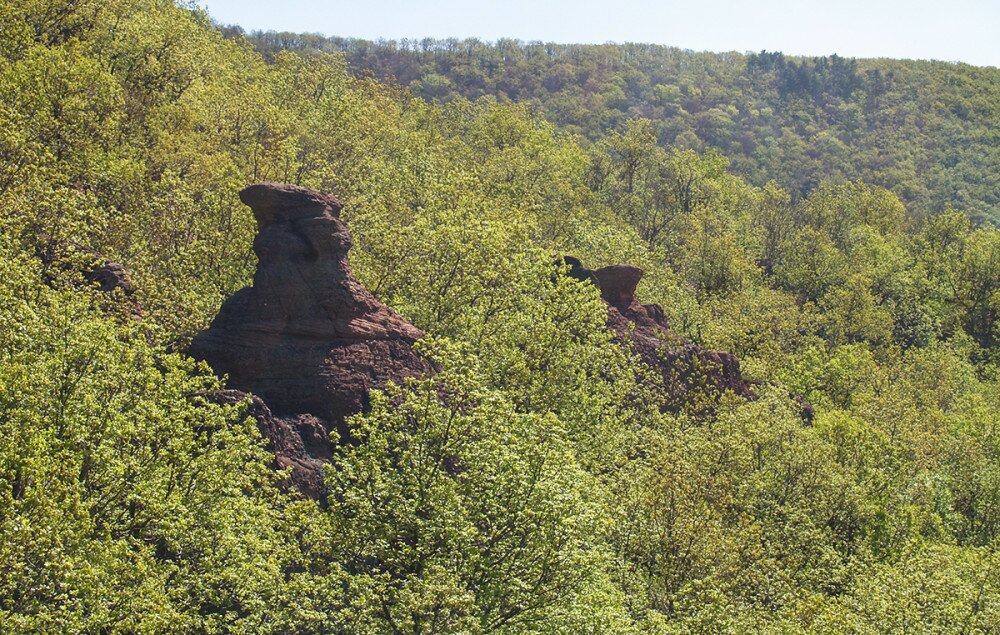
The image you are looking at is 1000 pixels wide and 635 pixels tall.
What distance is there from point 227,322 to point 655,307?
40.1 m

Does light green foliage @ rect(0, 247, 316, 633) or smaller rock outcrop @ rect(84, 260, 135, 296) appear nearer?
light green foliage @ rect(0, 247, 316, 633)

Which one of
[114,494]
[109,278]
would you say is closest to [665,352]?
[109,278]

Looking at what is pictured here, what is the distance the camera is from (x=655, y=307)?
70375 mm

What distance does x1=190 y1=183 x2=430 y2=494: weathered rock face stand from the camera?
35.1m

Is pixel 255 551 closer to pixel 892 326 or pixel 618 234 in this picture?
pixel 618 234

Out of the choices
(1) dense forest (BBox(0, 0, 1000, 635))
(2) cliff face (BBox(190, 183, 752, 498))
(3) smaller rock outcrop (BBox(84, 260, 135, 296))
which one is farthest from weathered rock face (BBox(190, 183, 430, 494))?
(3) smaller rock outcrop (BBox(84, 260, 135, 296))

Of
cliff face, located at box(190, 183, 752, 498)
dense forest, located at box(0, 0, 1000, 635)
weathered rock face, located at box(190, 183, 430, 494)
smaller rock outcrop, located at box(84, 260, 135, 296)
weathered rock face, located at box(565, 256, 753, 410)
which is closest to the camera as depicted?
dense forest, located at box(0, 0, 1000, 635)

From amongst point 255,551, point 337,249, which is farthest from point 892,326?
point 255,551

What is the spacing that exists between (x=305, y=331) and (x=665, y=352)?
32639 mm

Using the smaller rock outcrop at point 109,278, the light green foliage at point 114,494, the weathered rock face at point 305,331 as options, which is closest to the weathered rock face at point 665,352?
the weathered rock face at point 305,331

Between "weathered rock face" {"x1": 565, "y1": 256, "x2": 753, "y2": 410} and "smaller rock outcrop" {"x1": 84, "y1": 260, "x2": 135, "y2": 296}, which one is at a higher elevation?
"smaller rock outcrop" {"x1": 84, "y1": 260, "x2": 135, "y2": 296}

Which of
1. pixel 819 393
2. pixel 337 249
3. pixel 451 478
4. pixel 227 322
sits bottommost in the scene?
pixel 819 393

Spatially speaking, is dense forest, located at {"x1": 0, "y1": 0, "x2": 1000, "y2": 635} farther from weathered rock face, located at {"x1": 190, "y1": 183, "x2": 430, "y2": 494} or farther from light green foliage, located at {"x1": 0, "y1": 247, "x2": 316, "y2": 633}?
weathered rock face, located at {"x1": 190, "y1": 183, "x2": 430, "y2": 494}

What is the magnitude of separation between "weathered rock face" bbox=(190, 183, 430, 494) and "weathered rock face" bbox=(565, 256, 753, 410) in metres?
25.7
